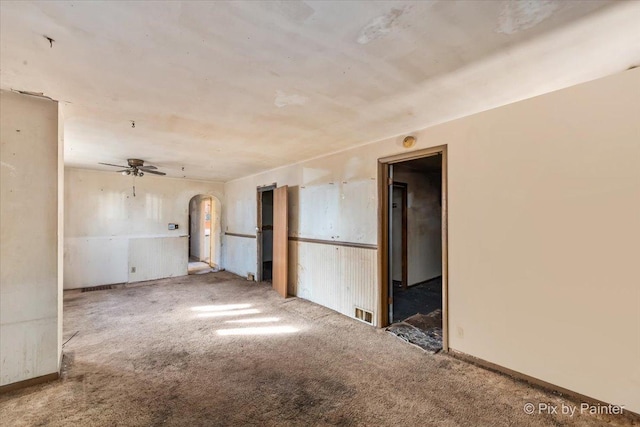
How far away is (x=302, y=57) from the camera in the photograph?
1.62 metres

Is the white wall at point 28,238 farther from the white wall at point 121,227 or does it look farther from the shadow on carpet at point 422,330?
the white wall at point 121,227

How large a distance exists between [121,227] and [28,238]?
3.97 meters

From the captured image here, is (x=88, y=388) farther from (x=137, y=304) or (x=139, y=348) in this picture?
(x=137, y=304)

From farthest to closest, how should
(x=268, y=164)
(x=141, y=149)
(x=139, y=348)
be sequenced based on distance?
(x=268, y=164)
(x=141, y=149)
(x=139, y=348)

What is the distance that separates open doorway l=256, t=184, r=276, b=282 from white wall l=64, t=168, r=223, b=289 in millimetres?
1767

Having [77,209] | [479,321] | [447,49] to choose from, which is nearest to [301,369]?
[479,321]

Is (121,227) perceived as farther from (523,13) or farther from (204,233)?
(523,13)

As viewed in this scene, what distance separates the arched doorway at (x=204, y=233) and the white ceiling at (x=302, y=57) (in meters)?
4.91

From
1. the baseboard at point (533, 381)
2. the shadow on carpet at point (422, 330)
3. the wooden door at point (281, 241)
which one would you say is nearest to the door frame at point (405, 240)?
the shadow on carpet at point (422, 330)

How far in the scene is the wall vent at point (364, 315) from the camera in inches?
137

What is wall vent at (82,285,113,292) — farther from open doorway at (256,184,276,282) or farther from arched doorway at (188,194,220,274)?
open doorway at (256,184,276,282)

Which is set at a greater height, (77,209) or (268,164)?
(268,164)

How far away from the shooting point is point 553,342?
210 cm

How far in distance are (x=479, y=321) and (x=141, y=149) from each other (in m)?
4.56
